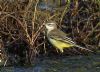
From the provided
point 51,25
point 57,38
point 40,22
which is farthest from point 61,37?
point 40,22

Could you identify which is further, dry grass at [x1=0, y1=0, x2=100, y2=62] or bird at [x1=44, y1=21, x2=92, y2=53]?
bird at [x1=44, y1=21, x2=92, y2=53]

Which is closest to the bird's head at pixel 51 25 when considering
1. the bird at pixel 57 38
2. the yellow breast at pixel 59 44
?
the bird at pixel 57 38

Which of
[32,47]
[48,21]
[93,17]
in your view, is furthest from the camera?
[93,17]

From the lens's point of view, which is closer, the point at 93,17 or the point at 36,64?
the point at 36,64

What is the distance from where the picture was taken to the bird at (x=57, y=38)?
37.1ft

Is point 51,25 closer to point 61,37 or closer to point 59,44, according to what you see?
point 61,37

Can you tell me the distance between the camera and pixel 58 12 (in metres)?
12.1

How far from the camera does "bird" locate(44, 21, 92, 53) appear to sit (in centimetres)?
1130

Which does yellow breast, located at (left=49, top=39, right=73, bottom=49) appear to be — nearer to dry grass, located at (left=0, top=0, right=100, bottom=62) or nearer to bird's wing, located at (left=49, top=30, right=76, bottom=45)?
bird's wing, located at (left=49, top=30, right=76, bottom=45)

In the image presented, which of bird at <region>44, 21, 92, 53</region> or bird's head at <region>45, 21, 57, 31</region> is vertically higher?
bird's head at <region>45, 21, 57, 31</region>

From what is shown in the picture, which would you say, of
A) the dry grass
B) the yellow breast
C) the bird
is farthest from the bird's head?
the yellow breast

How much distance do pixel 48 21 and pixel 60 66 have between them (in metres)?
1.09

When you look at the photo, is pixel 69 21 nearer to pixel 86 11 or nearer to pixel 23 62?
pixel 86 11

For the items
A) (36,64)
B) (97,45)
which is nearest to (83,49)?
(97,45)
